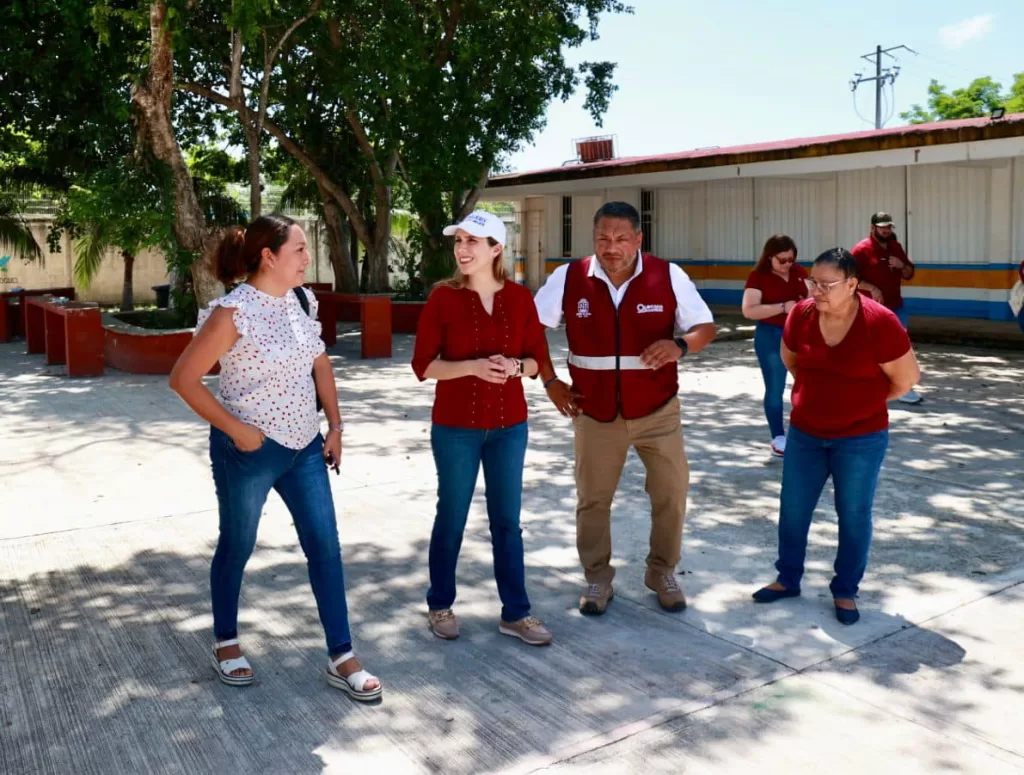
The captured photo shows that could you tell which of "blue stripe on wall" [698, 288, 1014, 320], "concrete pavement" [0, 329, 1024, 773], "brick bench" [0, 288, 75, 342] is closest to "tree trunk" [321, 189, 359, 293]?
"brick bench" [0, 288, 75, 342]

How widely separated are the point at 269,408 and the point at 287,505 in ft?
1.27

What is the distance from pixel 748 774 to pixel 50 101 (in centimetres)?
1656

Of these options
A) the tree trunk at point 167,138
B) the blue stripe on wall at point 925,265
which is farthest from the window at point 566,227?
the tree trunk at point 167,138

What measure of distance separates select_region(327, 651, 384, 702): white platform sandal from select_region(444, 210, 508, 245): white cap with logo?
1.67 m

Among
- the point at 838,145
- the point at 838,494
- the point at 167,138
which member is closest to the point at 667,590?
the point at 838,494

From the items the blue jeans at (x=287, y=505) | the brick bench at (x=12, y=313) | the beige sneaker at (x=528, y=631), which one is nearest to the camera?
the blue jeans at (x=287, y=505)

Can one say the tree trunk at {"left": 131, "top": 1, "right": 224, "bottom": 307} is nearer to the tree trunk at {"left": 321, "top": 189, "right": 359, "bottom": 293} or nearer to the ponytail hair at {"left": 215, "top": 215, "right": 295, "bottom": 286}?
the tree trunk at {"left": 321, "top": 189, "right": 359, "bottom": 293}

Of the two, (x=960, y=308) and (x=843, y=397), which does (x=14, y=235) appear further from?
(x=843, y=397)

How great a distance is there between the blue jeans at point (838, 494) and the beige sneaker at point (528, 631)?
123 cm

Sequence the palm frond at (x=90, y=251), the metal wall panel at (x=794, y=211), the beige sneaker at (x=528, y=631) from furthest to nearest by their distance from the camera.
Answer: the metal wall panel at (x=794, y=211) → the palm frond at (x=90, y=251) → the beige sneaker at (x=528, y=631)

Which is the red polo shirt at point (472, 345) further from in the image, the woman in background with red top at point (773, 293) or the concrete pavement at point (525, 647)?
the woman in background with red top at point (773, 293)

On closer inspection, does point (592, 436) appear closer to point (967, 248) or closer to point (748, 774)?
point (748, 774)

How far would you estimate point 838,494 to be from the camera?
4.84 metres

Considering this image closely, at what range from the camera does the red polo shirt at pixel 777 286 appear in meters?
7.64
